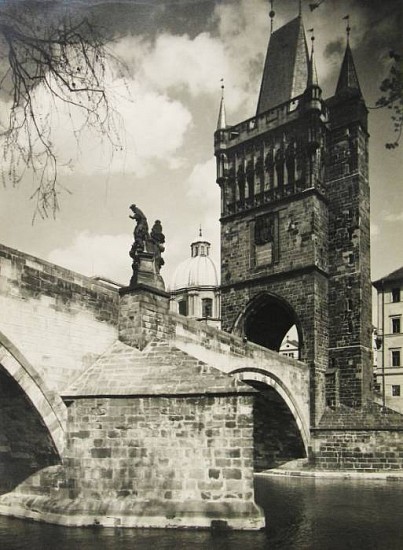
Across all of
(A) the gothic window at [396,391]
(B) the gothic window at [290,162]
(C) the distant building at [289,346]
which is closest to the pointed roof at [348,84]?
(B) the gothic window at [290,162]

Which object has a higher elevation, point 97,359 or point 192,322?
point 192,322

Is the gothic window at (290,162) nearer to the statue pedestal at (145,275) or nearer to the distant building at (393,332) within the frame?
the distant building at (393,332)

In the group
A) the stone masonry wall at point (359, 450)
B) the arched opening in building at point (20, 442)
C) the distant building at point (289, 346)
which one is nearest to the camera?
the arched opening in building at point (20, 442)

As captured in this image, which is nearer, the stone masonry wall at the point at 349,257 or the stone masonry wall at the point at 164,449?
the stone masonry wall at the point at 164,449

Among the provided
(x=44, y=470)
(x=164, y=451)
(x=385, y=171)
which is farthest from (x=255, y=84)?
(x=44, y=470)

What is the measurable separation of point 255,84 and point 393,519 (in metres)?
9.75

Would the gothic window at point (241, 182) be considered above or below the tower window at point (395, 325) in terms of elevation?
above

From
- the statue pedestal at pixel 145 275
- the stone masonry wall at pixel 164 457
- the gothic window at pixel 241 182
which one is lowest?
the stone masonry wall at pixel 164 457

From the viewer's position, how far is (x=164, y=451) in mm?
11734

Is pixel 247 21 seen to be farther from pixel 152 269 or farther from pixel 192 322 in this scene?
pixel 192 322

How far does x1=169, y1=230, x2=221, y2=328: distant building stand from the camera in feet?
184

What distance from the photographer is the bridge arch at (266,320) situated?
27.7 m

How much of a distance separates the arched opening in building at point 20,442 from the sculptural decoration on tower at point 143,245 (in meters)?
3.94

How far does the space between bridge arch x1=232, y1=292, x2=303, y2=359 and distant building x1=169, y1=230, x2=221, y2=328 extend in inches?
887
